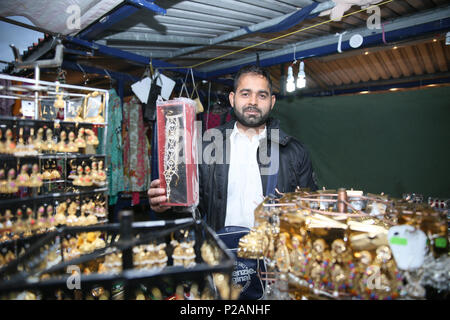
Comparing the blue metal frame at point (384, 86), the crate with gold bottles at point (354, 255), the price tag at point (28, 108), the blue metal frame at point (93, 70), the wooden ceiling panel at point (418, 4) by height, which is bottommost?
the crate with gold bottles at point (354, 255)

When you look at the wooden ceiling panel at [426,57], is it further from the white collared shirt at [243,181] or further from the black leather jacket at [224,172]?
the white collared shirt at [243,181]

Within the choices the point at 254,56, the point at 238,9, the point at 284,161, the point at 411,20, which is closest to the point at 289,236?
the point at 284,161

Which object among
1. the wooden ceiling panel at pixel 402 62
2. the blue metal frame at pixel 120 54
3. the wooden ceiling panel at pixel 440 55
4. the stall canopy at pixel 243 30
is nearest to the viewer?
the stall canopy at pixel 243 30

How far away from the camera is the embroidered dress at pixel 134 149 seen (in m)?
4.10

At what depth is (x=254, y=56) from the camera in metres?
3.89

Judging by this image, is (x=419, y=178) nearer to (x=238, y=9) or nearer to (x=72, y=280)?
(x=238, y=9)

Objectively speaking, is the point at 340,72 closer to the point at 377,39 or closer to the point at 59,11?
the point at 377,39

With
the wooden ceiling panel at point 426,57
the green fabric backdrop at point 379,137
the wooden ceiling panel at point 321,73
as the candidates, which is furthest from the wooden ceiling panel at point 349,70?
the wooden ceiling panel at point 426,57

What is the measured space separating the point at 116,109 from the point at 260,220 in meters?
3.11

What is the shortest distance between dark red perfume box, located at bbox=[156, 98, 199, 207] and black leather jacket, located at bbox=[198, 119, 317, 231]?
737mm

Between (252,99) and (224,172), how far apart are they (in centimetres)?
65

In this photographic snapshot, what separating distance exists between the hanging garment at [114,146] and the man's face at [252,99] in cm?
210

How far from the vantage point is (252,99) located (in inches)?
79.0
